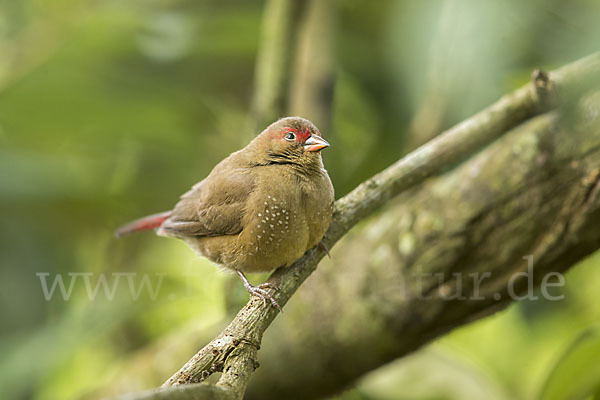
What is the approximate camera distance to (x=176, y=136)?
3902mm

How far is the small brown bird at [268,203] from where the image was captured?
2.46 meters

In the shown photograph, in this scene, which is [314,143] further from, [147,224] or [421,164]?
[147,224]

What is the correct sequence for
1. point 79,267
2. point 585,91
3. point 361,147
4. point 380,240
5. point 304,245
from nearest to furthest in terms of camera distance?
point 304,245 < point 585,91 < point 380,240 < point 361,147 < point 79,267

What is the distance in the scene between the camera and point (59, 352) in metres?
3.43

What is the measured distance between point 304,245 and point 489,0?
163cm

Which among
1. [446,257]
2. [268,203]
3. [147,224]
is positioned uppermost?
[147,224]

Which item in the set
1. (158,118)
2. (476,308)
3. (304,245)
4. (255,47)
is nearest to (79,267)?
(158,118)

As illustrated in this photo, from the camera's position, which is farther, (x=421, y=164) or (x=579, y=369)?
(x=579, y=369)

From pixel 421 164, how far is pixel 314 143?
1.50 ft

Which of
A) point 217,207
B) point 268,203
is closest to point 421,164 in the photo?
point 268,203

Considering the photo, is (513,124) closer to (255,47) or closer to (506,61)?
(506,61)

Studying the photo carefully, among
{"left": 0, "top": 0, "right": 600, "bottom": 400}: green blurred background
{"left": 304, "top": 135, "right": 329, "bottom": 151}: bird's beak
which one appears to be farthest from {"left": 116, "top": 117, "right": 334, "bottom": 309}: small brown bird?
{"left": 0, "top": 0, "right": 600, "bottom": 400}: green blurred background

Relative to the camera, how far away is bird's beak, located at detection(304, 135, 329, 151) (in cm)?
259

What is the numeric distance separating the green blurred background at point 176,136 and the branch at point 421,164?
47cm
